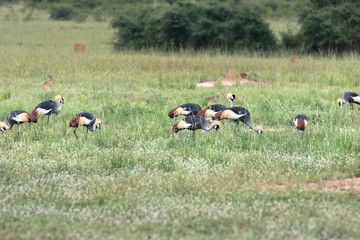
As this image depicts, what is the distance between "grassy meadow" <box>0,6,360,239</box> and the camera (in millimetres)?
4664

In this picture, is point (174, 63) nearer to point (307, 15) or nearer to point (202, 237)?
point (307, 15)

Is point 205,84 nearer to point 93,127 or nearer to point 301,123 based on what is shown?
point 93,127

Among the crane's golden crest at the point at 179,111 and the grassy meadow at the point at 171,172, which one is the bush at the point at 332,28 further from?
the crane's golden crest at the point at 179,111

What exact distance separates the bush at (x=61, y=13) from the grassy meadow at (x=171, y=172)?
36.3 meters

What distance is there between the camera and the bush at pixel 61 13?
155 feet

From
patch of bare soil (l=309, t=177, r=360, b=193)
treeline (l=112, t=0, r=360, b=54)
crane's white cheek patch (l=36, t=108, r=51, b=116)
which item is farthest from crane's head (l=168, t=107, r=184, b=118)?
treeline (l=112, t=0, r=360, b=54)

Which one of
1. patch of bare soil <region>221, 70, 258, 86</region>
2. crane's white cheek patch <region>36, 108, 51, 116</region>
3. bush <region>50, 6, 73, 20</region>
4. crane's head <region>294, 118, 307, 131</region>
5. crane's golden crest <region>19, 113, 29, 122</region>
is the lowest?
bush <region>50, 6, 73, 20</region>

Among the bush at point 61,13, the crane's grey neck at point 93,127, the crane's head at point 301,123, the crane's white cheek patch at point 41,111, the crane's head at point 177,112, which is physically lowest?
the bush at point 61,13

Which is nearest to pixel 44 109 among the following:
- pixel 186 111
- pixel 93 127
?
pixel 93 127

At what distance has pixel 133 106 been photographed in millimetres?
10602

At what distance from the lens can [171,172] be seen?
21.0 ft

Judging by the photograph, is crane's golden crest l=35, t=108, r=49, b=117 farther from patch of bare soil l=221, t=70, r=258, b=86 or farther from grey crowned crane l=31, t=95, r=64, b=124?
patch of bare soil l=221, t=70, r=258, b=86

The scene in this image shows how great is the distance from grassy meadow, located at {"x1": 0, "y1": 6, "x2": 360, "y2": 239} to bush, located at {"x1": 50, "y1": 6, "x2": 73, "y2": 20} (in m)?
36.3

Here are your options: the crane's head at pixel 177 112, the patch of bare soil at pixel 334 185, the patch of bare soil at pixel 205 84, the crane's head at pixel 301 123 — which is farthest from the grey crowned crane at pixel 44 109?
Answer: the patch of bare soil at pixel 205 84
